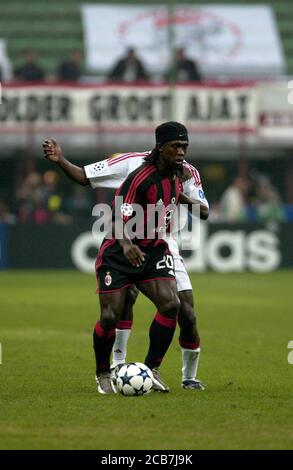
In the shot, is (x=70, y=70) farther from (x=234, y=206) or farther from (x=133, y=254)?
(x=133, y=254)

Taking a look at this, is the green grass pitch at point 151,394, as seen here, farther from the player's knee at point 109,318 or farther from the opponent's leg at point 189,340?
the player's knee at point 109,318

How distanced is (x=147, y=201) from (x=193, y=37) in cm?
2575

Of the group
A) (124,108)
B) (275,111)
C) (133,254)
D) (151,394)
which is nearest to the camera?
(133,254)

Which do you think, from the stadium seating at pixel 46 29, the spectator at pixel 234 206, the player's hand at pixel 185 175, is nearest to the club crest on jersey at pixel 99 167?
the player's hand at pixel 185 175

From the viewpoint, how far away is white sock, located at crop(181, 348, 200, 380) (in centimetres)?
1016

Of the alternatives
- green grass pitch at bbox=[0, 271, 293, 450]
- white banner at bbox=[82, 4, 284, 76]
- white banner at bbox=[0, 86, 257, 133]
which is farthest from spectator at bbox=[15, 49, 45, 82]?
green grass pitch at bbox=[0, 271, 293, 450]

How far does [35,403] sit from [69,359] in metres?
3.25

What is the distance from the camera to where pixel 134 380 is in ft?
31.5

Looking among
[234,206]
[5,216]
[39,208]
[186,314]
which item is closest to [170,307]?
[186,314]

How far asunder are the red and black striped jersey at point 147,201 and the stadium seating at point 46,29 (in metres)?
24.9

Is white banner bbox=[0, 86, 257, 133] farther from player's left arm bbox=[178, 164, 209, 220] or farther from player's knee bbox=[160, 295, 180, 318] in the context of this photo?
player's knee bbox=[160, 295, 180, 318]

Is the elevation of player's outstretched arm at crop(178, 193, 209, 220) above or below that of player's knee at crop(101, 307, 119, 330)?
above

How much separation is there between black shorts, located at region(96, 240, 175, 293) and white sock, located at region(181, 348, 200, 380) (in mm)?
748
